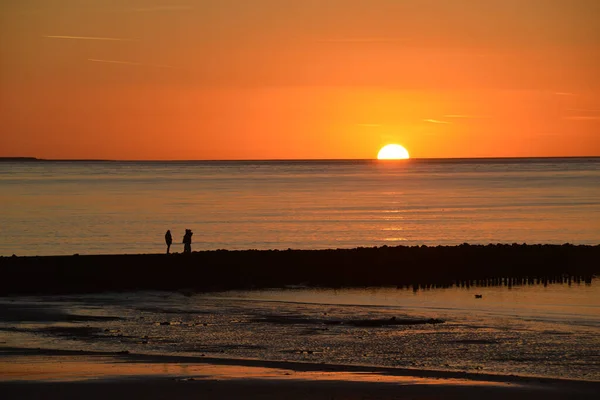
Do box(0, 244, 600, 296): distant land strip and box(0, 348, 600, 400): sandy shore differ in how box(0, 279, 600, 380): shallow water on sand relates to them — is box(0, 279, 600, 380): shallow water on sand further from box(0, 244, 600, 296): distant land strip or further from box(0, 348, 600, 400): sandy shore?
box(0, 244, 600, 296): distant land strip

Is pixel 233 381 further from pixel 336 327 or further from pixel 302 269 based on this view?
pixel 302 269

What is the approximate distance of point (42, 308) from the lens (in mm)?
29141

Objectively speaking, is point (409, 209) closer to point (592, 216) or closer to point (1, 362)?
point (592, 216)

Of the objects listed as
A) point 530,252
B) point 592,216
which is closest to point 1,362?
point 530,252

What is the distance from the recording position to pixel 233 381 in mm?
18141

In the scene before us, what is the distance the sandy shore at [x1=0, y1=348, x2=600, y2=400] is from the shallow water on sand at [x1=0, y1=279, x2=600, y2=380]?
1087 mm

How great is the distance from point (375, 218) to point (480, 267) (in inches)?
1801

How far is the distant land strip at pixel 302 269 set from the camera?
36031mm


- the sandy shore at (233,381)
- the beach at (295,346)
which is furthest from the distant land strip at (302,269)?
the sandy shore at (233,381)

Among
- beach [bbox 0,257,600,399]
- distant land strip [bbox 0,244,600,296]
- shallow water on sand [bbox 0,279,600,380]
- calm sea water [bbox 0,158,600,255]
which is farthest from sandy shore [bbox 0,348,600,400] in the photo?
calm sea water [bbox 0,158,600,255]

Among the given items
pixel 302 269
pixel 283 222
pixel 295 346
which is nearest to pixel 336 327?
pixel 295 346

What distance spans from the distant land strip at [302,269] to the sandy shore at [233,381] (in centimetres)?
1459

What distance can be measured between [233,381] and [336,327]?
8.16m

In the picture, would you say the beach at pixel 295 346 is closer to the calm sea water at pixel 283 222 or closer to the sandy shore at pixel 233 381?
the sandy shore at pixel 233 381
